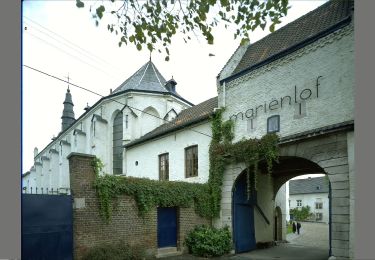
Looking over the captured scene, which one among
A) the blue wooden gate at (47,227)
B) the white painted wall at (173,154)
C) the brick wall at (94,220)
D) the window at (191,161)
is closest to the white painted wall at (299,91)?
the white painted wall at (173,154)

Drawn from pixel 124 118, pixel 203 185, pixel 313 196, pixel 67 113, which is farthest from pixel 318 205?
pixel 67 113

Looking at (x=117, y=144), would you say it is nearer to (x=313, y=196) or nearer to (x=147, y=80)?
(x=147, y=80)

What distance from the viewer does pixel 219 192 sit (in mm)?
14039

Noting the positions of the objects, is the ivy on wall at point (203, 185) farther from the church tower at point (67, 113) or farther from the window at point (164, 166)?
the church tower at point (67, 113)

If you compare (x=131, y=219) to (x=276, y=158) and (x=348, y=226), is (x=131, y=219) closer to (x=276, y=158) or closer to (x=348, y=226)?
(x=276, y=158)

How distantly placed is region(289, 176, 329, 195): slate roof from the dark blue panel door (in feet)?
147

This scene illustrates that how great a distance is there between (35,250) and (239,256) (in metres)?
8.20

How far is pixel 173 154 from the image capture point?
17234mm

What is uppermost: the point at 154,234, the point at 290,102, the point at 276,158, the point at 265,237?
the point at 290,102

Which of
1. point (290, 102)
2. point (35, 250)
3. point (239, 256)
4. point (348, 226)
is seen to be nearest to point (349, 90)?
point (290, 102)

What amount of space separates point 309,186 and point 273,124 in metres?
46.7

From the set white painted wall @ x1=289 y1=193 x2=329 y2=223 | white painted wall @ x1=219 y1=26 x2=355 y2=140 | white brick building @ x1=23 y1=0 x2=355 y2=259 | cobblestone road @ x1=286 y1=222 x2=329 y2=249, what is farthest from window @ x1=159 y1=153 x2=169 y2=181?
white painted wall @ x1=289 y1=193 x2=329 y2=223

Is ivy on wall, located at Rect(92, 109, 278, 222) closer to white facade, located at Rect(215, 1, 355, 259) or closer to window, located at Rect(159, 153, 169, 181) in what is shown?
white facade, located at Rect(215, 1, 355, 259)

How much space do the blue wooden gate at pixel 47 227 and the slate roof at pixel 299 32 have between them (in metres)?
9.67
